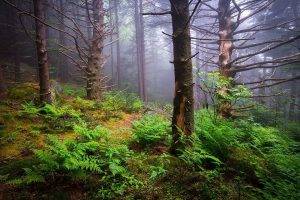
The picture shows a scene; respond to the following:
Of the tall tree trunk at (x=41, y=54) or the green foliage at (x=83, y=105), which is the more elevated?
the tall tree trunk at (x=41, y=54)

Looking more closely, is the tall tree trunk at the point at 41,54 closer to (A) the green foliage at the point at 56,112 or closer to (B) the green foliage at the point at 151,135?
(A) the green foliage at the point at 56,112

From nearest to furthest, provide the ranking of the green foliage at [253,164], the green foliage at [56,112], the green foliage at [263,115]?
the green foliage at [253,164] → the green foliage at [56,112] → the green foliage at [263,115]

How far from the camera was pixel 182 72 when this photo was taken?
595 cm

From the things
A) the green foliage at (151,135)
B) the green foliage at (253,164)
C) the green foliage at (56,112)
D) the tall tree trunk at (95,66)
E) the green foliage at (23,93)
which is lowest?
the green foliage at (253,164)

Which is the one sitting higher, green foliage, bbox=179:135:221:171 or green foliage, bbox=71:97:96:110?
green foliage, bbox=71:97:96:110

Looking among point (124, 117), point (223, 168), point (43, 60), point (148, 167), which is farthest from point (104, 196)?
point (43, 60)

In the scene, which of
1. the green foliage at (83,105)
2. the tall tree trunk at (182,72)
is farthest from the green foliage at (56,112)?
the tall tree trunk at (182,72)

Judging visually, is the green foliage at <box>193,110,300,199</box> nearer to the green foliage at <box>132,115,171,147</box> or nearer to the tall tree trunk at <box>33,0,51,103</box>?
the green foliage at <box>132,115,171,147</box>

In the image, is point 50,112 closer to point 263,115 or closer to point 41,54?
point 41,54

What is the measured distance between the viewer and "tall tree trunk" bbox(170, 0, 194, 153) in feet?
19.3

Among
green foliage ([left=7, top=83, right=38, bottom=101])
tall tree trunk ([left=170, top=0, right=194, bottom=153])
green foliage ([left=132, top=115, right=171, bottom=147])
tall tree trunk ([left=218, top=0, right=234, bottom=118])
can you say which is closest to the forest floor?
green foliage ([left=132, top=115, right=171, bottom=147])

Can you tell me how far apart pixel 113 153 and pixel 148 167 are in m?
0.84

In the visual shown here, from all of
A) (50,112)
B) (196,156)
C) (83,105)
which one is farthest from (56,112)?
(196,156)

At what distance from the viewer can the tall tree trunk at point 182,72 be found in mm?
5871
